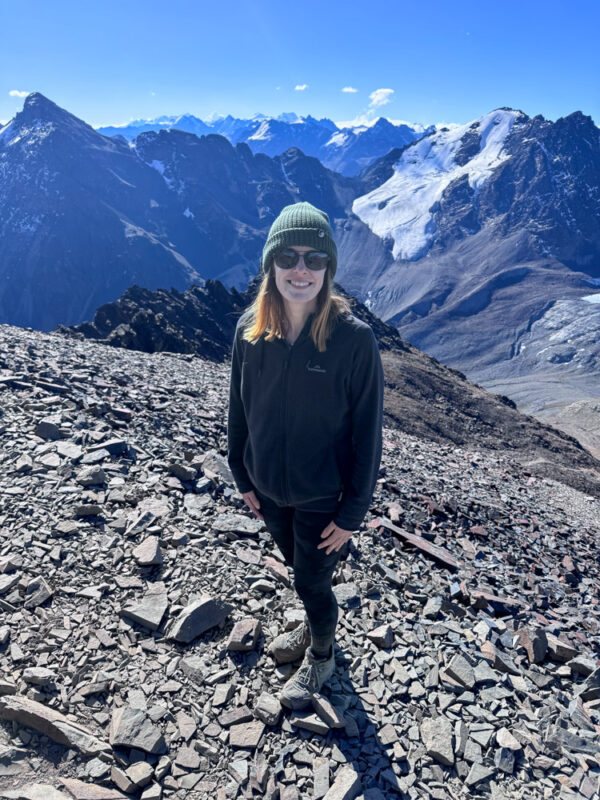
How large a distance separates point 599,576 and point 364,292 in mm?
130971

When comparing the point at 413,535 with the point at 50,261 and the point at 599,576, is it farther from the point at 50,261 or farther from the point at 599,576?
the point at 50,261

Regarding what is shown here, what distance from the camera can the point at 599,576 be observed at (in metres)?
8.78

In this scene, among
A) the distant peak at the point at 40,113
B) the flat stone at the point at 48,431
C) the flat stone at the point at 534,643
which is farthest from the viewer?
the distant peak at the point at 40,113

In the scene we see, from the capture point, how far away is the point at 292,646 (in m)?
4.10

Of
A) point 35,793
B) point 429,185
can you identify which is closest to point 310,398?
point 35,793

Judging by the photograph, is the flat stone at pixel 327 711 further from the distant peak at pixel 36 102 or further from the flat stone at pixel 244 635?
the distant peak at pixel 36 102

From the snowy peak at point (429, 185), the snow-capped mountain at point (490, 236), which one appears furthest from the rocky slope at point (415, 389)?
the snowy peak at point (429, 185)

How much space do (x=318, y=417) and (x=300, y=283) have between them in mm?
860

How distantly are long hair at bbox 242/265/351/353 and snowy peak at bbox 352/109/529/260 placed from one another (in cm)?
15178

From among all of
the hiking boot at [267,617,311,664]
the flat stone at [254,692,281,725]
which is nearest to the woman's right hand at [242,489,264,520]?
the hiking boot at [267,617,311,664]

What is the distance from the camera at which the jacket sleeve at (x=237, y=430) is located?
365cm

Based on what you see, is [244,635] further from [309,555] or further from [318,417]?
[318,417]

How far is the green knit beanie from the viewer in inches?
118

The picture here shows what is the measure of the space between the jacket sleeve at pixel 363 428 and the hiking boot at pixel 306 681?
1.43m
